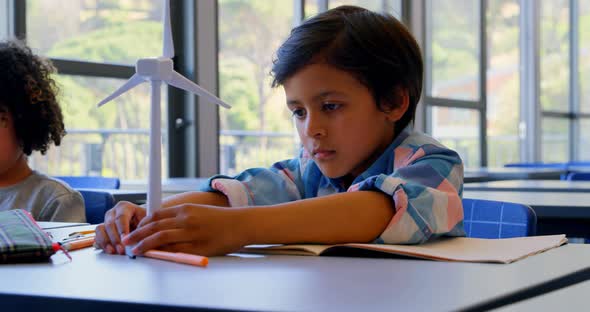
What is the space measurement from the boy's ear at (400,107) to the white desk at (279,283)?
0.46 m

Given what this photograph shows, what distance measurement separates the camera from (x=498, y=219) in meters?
1.28

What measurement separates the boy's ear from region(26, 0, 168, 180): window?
1526 mm

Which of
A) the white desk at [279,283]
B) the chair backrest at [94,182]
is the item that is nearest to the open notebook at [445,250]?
the white desk at [279,283]

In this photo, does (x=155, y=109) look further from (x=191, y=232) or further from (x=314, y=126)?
(x=314, y=126)

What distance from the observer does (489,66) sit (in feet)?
23.4

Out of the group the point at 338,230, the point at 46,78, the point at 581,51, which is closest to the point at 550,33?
the point at 581,51

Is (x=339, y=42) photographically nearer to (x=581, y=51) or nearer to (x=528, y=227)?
(x=528, y=227)

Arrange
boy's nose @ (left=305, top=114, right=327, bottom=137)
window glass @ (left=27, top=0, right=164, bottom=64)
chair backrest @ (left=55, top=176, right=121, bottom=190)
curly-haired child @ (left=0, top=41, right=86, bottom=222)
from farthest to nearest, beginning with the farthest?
1. window glass @ (left=27, top=0, right=164, bottom=64)
2. chair backrest @ (left=55, top=176, right=121, bottom=190)
3. curly-haired child @ (left=0, top=41, right=86, bottom=222)
4. boy's nose @ (left=305, top=114, right=327, bottom=137)

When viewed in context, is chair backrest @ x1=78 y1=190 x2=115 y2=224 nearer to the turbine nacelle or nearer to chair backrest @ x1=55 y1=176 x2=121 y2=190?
chair backrest @ x1=55 y1=176 x2=121 y2=190

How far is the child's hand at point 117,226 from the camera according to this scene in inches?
33.9

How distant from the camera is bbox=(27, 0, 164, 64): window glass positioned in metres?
3.99

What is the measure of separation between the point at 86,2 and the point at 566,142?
6.72m

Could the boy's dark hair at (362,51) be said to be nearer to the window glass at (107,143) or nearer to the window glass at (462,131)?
the window glass at (107,143)

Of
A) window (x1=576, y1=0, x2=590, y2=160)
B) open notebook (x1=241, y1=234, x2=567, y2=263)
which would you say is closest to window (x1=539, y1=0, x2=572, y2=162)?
window (x1=576, y1=0, x2=590, y2=160)
